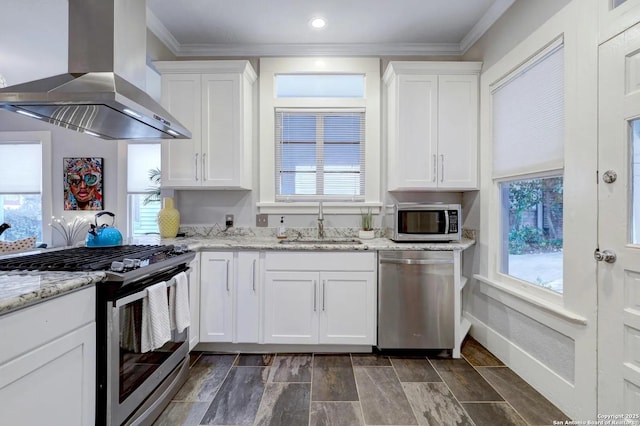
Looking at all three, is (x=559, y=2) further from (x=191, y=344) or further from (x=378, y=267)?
(x=191, y=344)

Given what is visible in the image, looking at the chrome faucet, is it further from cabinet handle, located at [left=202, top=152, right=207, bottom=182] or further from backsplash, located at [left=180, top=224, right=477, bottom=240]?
cabinet handle, located at [left=202, top=152, right=207, bottom=182]

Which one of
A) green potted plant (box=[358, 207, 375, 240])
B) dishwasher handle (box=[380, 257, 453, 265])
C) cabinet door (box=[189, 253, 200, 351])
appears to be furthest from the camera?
green potted plant (box=[358, 207, 375, 240])

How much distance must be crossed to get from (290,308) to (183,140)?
1.81 metres

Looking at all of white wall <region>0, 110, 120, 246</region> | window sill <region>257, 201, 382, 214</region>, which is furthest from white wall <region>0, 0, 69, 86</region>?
window sill <region>257, 201, 382, 214</region>

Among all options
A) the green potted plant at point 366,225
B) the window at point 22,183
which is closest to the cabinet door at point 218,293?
the green potted plant at point 366,225

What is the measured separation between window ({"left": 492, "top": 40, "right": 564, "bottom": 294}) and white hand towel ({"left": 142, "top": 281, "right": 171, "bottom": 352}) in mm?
2424

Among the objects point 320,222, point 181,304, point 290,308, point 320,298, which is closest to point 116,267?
point 181,304

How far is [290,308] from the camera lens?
2.50m

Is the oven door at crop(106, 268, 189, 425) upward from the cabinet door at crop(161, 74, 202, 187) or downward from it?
downward

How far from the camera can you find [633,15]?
4.58 ft

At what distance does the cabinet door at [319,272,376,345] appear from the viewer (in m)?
2.49

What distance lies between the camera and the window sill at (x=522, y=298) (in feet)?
5.65

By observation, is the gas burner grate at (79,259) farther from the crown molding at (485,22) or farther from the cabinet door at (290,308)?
the crown molding at (485,22)

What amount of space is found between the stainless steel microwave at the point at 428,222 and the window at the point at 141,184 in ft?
11.2
